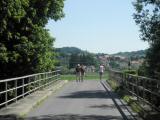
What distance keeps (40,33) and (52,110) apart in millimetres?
12911

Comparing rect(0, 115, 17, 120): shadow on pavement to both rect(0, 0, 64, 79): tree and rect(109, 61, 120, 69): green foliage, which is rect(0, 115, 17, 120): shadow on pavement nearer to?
A: rect(0, 0, 64, 79): tree

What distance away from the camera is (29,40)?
106ft

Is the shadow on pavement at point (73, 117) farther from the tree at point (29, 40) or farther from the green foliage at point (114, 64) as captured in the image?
the green foliage at point (114, 64)

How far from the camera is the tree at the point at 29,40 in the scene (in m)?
30.4

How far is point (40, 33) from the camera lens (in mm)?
32750

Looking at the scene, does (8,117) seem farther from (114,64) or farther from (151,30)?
(114,64)

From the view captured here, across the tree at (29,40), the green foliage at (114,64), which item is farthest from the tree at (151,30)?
the green foliage at (114,64)

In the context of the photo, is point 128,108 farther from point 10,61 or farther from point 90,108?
point 10,61

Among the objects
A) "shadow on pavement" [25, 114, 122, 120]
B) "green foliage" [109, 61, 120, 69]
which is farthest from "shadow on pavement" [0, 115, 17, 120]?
"green foliage" [109, 61, 120, 69]

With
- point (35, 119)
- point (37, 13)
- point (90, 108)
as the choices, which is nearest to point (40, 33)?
point (37, 13)

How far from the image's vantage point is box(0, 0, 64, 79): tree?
99.8ft

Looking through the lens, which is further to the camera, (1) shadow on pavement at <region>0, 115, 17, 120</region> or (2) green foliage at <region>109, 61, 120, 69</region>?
(2) green foliage at <region>109, 61, 120, 69</region>

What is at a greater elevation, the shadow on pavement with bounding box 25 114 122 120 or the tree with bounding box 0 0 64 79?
the tree with bounding box 0 0 64 79

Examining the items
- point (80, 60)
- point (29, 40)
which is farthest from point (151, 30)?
point (80, 60)
